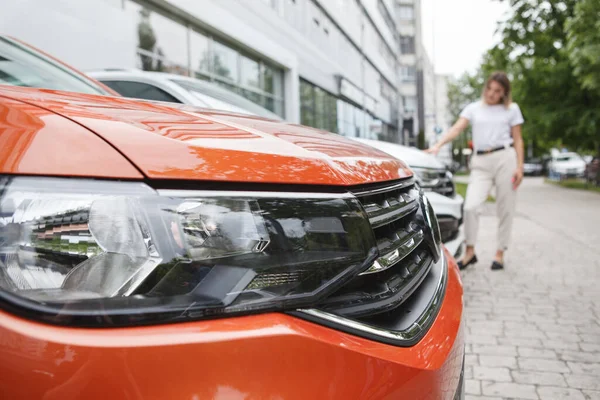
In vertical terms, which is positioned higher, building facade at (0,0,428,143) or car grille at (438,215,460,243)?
building facade at (0,0,428,143)

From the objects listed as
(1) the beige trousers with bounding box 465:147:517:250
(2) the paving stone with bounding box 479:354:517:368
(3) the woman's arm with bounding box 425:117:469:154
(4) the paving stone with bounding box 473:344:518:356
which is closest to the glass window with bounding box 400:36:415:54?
(3) the woman's arm with bounding box 425:117:469:154

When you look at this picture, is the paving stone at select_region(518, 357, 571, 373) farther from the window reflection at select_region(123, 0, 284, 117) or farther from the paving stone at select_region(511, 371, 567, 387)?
the window reflection at select_region(123, 0, 284, 117)

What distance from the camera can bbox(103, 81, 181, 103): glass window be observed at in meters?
3.53

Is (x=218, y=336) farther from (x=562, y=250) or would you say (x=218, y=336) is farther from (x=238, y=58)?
(x=238, y=58)

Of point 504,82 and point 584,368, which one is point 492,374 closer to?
point 584,368

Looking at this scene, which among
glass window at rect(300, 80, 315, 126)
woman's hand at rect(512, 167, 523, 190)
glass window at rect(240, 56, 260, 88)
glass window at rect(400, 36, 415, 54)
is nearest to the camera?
woman's hand at rect(512, 167, 523, 190)

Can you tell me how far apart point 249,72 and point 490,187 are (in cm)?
1172

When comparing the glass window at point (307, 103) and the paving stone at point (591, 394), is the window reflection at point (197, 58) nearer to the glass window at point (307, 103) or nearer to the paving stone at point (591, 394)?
the glass window at point (307, 103)

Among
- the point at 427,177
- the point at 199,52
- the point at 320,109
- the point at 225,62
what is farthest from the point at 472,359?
the point at 320,109

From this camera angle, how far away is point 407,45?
57719 millimetres

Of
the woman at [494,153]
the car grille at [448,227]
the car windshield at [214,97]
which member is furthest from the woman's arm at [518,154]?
the car windshield at [214,97]

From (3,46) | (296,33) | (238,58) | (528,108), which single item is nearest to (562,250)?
(3,46)

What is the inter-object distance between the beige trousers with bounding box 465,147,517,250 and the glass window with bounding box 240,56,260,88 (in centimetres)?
1098

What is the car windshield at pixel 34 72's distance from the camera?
7.34ft
